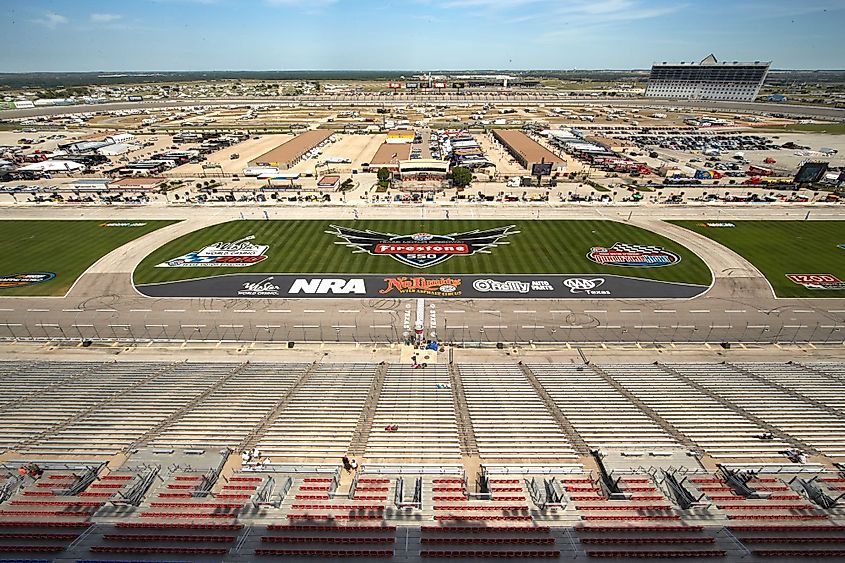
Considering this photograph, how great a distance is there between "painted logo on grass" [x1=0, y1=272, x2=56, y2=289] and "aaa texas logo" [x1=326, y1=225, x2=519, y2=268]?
4017 centimetres

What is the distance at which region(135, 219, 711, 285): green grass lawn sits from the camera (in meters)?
54.7

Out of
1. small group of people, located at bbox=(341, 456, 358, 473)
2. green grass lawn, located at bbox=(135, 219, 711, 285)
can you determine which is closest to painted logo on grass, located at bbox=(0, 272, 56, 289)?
green grass lawn, located at bbox=(135, 219, 711, 285)

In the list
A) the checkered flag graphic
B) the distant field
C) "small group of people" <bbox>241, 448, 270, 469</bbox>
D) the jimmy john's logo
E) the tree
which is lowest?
"small group of people" <bbox>241, 448, 270, 469</bbox>

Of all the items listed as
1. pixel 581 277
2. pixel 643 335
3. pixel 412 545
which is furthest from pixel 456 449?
pixel 581 277

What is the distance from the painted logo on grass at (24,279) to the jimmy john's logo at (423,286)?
4747cm

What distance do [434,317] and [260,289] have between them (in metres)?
24.2

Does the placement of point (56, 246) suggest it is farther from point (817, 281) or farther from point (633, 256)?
point (817, 281)

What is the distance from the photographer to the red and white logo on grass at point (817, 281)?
4988cm

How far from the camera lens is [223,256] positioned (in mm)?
59094

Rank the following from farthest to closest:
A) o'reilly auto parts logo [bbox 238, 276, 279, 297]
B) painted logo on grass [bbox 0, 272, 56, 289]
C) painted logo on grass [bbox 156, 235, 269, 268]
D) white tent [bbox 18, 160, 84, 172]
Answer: white tent [bbox 18, 160, 84, 172] < painted logo on grass [bbox 156, 235, 269, 268] < painted logo on grass [bbox 0, 272, 56, 289] < o'reilly auto parts logo [bbox 238, 276, 279, 297]

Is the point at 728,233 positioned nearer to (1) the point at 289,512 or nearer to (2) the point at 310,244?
(2) the point at 310,244

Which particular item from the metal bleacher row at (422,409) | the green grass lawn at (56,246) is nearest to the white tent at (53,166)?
the green grass lawn at (56,246)

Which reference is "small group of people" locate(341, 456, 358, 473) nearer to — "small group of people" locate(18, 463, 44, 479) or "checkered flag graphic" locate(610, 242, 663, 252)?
"small group of people" locate(18, 463, 44, 479)

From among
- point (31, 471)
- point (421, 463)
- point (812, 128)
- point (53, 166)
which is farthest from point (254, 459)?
point (812, 128)
